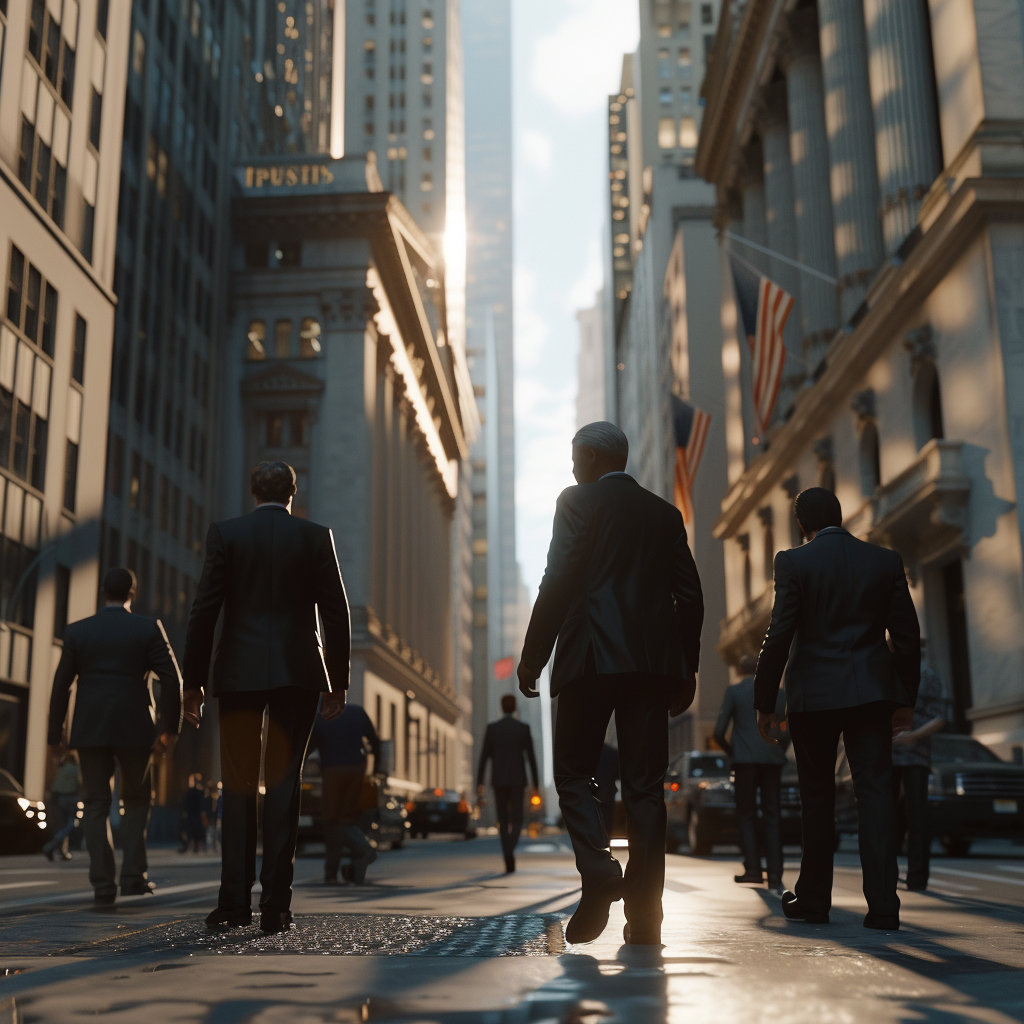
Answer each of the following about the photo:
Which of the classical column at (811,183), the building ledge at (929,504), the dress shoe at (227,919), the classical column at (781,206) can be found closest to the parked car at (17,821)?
the dress shoe at (227,919)

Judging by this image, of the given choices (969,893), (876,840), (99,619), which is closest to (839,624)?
(876,840)

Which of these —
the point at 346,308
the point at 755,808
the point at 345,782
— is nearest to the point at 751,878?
the point at 755,808

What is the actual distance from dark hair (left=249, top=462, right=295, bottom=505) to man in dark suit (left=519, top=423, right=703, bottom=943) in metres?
1.47

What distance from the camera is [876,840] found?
6422mm

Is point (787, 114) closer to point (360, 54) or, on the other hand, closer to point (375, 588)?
point (375, 588)

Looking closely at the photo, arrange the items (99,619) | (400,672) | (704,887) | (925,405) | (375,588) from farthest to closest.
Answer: (400,672) → (375,588) → (925,405) → (704,887) → (99,619)

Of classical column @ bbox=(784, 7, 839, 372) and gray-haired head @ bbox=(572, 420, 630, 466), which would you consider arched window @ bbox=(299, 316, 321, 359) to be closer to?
classical column @ bbox=(784, 7, 839, 372)

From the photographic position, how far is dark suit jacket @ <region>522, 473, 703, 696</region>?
18.2 ft

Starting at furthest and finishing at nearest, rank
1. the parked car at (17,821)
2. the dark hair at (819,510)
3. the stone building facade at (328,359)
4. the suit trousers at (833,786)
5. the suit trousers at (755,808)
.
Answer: the stone building facade at (328,359), the parked car at (17,821), the suit trousers at (755,808), the dark hair at (819,510), the suit trousers at (833,786)

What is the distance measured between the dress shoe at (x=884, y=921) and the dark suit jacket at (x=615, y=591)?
152 centimetres

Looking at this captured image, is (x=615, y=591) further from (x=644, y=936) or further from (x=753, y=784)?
(x=753, y=784)

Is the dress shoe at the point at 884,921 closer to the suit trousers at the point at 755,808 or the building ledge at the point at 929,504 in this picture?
the suit trousers at the point at 755,808

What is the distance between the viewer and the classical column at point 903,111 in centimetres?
3238

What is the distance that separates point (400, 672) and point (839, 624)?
5883 cm
